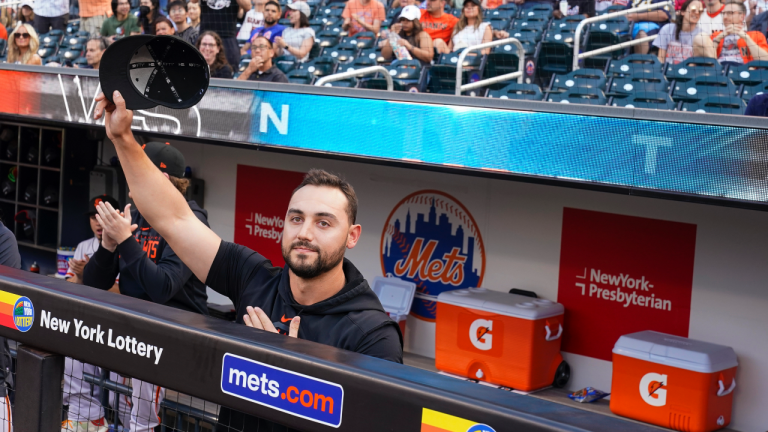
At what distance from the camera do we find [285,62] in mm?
8414

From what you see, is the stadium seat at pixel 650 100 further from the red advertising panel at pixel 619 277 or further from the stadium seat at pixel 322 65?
the stadium seat at pixel 322 65

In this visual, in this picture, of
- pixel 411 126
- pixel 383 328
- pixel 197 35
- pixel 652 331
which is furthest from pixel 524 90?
pixel 383 328

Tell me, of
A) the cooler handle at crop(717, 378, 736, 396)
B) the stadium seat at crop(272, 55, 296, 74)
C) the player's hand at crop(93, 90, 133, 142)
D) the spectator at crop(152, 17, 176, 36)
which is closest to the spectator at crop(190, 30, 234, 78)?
the stadium seat at crop(272, 55, 296, 74)

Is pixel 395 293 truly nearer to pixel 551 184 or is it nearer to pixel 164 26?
pixel 551 184

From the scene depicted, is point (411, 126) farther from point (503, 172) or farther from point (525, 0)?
point (525, 0)

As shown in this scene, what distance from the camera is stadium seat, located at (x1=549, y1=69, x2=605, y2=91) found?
6379 mm

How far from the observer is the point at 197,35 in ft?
26.7

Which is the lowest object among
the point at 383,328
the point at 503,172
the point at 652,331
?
the point at 652,331

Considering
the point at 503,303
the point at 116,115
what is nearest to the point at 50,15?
the point at 503,303

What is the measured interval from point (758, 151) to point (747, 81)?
2.14 m

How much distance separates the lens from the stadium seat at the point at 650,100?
236 inches

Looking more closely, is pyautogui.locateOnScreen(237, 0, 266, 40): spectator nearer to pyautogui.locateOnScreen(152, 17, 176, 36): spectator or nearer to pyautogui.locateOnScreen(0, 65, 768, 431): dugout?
pyautogui.locateOnScreen(152, 17, 176, 36): spectator

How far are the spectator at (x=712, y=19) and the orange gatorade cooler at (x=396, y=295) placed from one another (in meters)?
3.43

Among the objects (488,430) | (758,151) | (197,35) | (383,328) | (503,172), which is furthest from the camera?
(197,35)
